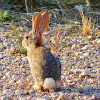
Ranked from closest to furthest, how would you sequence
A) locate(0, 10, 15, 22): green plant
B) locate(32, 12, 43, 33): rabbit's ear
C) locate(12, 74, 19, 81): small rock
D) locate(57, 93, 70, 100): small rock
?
locate(57, 93, 70, 100): small rock, locate(32, 12, 43, 33): rabbit's ear, locate(12, 74, 19, 81): small rock, locate(0, 10, 15, 22): green plant

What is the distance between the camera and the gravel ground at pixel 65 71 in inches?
138

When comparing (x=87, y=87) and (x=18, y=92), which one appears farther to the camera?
(x=87, y=87)

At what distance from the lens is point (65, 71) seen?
450cm

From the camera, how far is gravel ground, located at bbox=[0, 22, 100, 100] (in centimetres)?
350

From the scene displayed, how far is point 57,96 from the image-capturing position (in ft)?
11.2

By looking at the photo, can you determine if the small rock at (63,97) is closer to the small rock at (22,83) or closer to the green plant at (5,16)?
the small rock at (22,83)

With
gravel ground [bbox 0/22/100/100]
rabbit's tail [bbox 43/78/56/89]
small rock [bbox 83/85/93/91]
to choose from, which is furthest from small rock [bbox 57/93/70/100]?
small rock [bbox 83/85/93/91]

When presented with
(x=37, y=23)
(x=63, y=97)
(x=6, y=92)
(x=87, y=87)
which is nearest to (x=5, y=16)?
(x=37, y=23)

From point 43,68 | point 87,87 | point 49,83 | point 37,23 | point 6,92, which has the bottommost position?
point 87,87

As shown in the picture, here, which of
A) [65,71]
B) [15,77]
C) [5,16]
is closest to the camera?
[15,77]

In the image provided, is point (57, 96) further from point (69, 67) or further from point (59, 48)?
point (59, 48)

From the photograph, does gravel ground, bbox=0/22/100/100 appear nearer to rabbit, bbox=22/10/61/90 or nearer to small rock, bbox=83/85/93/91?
small rock, bbox=83/85/93/91

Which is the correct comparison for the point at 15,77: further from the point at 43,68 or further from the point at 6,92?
the point at 43,68

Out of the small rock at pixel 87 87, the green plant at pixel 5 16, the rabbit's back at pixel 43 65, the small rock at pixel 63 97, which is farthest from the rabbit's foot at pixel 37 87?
the green plant at pixel 5 16
